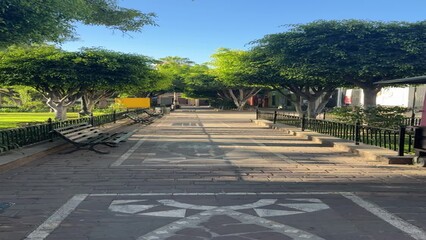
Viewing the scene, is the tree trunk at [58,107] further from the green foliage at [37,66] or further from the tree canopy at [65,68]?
the green foliage at [37,66]

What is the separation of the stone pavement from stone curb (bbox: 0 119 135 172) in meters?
0.21

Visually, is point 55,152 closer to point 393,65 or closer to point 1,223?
point 1,223

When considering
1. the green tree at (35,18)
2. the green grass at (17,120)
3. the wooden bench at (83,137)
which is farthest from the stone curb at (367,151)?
the green grass at (17,120)

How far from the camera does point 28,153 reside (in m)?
9.87

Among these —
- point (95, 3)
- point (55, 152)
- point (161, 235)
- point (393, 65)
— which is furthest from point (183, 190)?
point (393, 65)

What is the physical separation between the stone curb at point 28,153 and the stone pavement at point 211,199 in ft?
0.70

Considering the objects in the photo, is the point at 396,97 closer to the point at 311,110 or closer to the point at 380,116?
the point at 311,110

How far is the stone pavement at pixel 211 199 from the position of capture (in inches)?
183

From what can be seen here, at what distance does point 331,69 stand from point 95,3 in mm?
11215

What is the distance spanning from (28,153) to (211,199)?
598 cm

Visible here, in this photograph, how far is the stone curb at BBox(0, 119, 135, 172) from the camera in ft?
28.2

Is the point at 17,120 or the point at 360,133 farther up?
the point at 360,133

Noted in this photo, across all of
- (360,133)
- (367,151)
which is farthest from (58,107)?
(367,151)

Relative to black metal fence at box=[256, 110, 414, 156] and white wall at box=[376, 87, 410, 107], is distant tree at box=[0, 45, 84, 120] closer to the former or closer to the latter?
black metal fence at box=[256, 110, 414, 156]
